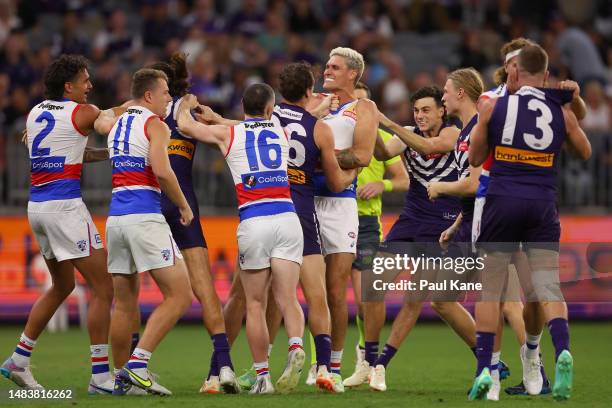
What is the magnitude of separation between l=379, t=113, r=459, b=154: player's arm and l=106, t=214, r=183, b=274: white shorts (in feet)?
7.37

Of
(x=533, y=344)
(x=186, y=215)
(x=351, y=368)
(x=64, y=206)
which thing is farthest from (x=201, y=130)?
(x=351, y=368)

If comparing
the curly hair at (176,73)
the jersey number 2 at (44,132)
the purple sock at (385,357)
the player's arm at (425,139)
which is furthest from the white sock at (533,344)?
the jersey number 2 at (44,132)

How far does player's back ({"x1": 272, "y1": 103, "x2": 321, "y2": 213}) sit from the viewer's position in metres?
10.0

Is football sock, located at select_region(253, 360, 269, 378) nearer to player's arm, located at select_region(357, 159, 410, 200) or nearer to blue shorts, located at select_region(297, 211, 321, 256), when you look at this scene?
blue shorts, located at select_region(297, 211, 321, 256)

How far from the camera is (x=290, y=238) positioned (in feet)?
31.7

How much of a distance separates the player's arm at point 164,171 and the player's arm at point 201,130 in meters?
0.39

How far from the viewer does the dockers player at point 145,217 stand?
952 centimetres

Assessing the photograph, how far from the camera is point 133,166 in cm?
966

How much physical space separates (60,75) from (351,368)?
4516mm

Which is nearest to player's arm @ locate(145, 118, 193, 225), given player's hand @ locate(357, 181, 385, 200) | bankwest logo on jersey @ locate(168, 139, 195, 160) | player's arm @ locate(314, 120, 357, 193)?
bankwest logo on jersey @ locate(168, 139, 195, 160)

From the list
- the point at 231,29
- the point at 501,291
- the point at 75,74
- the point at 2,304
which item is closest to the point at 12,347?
the point at 2,304

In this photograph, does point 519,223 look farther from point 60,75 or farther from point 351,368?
point 60,75

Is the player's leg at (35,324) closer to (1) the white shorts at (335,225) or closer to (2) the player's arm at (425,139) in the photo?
(1) the white shorts at (335,225)

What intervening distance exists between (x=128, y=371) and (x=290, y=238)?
66.6 inches
